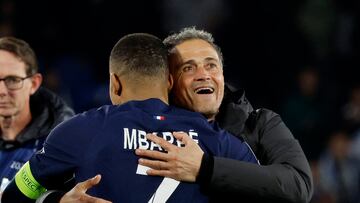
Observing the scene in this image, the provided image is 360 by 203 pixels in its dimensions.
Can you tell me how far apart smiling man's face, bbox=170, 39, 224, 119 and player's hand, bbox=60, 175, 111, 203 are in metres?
0.80

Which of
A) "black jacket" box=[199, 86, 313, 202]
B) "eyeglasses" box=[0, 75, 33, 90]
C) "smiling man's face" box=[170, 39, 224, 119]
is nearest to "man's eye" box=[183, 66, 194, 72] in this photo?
"smiling man's face" box=[170, 39, 224, 119]

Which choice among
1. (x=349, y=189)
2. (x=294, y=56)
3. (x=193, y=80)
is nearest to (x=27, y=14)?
(x=294, y=56)

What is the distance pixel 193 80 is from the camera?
148 inches

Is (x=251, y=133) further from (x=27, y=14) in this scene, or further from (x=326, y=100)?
(x=27, y=14)

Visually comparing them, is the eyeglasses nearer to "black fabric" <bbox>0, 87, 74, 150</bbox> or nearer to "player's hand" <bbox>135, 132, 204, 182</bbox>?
"black fabric" <bbox>0, 87, 74, 150</bbox>

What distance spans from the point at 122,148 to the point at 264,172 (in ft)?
2.01

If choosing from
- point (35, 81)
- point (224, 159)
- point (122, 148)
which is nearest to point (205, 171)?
point (224, 159)

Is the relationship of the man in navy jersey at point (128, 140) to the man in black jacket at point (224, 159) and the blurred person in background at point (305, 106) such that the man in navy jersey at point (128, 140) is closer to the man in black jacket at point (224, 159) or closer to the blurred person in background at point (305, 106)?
the man in black jacket at point (224, 159)

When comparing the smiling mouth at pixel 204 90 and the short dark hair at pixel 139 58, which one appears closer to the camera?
the short dark hair at pixel 139 58

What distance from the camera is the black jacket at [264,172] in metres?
3.28

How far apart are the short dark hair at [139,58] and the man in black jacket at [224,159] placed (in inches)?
13.2

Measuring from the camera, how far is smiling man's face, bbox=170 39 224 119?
3754 mm

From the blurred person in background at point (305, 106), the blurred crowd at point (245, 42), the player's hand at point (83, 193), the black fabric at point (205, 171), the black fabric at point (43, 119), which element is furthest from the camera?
the blurred crowd at point (245, 42)

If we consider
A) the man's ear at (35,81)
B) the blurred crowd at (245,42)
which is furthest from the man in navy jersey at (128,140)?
the blurred crowd at (245,42)
